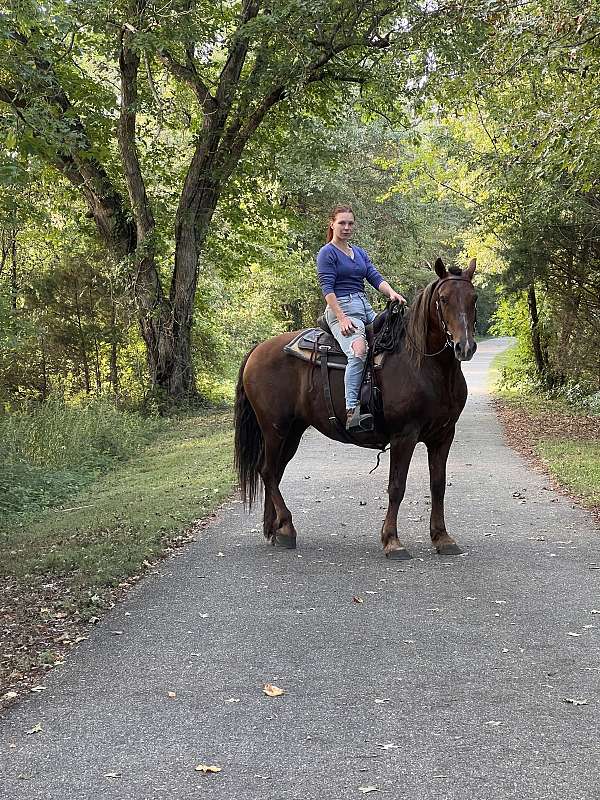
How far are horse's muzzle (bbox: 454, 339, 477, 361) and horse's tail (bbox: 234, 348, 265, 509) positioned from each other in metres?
2.56

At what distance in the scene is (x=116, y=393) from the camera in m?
24.6

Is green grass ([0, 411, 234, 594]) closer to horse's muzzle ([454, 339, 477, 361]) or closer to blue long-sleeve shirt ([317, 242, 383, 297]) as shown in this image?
blue long-sleeve shirt ([317, 242, 383, 297])

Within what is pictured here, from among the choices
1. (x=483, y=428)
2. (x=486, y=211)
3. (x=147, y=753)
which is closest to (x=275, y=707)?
(x=147, y=753)

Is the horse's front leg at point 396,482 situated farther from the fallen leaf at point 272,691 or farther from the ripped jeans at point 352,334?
the fallen leaf at point 272,691

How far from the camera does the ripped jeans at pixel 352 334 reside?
7.88 m

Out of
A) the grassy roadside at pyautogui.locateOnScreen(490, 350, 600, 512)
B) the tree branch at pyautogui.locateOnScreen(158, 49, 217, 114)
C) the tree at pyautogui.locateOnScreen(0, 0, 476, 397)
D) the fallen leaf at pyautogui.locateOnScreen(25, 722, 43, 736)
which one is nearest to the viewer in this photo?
the fallen leaf at pyautogui.locateOnScreen(25, 722, 43, 736)

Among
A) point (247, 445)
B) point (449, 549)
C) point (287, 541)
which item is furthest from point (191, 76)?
point (449, 549)

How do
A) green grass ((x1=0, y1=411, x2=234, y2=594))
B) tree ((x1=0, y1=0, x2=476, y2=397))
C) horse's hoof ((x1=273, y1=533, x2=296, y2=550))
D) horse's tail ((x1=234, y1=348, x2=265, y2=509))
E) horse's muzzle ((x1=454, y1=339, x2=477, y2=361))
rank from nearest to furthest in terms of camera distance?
horse's muzzle ((x1=454, y1=339, x2=477, y2=361)) < green grass ((x1=0, y1=411, x2=234, y2=594)) < horse's hoof ((x1=273, y1=533, x2=296, y2=550)) < horse's tail ((x1=234, y1=348, x2=265, y2=509)) < tree ((x1=0, y1=0, x2=476, y2=397))

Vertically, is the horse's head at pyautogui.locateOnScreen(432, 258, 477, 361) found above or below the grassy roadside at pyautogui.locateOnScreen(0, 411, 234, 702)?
above

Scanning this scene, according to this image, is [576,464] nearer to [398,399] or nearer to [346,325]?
[398,399]

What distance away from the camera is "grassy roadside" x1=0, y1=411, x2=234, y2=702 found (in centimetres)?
573

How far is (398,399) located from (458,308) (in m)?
1.03

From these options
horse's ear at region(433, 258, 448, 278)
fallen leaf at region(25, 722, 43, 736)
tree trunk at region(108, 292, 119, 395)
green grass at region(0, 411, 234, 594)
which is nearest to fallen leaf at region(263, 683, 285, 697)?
fallen leaf at region(25, 722, 43, 736)

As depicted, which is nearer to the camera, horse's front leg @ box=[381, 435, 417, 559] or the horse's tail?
horse's front leg @ box=[381, 435, 417, 559]
